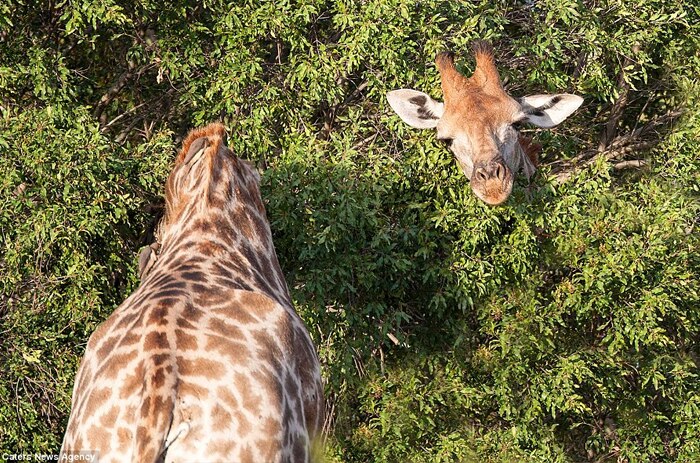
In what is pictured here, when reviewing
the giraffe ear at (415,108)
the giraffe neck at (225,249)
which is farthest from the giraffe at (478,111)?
the giraffe neck at (225,249)

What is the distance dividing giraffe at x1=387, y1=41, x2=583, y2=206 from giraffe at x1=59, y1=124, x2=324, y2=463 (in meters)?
2.63

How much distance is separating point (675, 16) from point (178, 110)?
444 cm

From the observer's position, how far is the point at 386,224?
8.39m

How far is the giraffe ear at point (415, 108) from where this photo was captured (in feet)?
27.1

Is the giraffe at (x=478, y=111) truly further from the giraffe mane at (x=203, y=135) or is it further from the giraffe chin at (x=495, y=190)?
the giraffe mane at (x=203, y=135)

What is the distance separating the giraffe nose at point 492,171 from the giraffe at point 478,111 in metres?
0.19

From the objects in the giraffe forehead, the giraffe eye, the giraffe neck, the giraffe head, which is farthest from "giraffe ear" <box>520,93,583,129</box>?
the giraffe neck

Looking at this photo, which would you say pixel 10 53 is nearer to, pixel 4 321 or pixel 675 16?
pixel 4 321

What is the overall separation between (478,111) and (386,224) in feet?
3.78

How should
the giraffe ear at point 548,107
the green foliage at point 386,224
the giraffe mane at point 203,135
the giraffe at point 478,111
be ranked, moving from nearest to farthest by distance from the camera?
1. the giraffe mane at point 203,135
2. the giraffe at point 478,111
3. the green foliage at point 386,224
4. the giraffe ear at point 548,107

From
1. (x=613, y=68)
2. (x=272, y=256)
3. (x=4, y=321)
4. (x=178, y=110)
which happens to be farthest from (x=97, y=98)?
(x=613, y=68)

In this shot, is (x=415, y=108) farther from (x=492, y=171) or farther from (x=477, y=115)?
(x=492, y=171)

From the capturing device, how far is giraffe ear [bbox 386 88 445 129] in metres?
8.26

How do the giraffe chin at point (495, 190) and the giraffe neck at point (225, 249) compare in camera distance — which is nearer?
the giraffe neck at point (225, 249)
